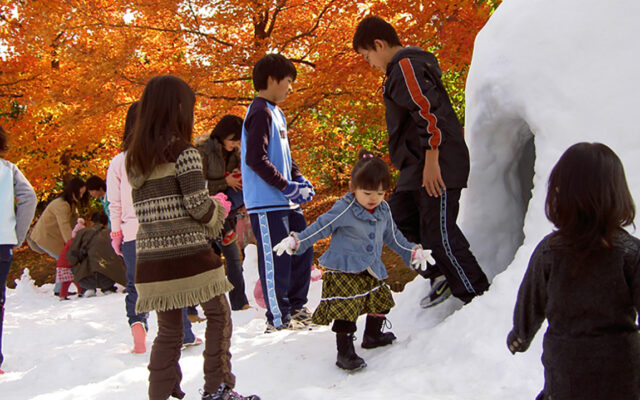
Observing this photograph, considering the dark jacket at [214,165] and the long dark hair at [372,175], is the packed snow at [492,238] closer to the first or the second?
the long dark hair at [372,175]

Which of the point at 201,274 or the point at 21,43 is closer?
the point at 201,274

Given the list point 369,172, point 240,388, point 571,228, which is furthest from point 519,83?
point 240,388

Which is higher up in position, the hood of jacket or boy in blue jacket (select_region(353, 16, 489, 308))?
the hood of jacket

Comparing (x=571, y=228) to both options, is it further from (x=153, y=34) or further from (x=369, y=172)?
(x=153, y=34)

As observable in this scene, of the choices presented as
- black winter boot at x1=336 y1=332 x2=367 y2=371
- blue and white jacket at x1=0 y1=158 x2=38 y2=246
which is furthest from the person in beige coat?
black winter boot at x1=336 y1=332 x2=367 y2=371

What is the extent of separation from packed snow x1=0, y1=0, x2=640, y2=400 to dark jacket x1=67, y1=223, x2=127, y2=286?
339 centimetres

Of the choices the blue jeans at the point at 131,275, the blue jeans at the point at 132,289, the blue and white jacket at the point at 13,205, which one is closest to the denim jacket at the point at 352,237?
the blue jeans at the point at 132,289

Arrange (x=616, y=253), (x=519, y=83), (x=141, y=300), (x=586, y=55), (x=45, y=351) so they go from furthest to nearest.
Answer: (x=45, y=351)
(x=519, y=83)
(x=586, y=55)
(x=141, y=300)
(x=616, y=253)

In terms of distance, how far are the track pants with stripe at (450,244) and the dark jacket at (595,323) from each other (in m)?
1.57

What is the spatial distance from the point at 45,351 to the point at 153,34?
14.6 ft

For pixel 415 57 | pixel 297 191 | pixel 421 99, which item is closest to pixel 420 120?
pixel 421 99

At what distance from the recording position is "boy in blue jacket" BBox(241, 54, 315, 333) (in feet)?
13.4

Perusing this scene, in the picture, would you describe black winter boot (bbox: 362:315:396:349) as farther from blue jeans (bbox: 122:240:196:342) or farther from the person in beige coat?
the person in beige coat

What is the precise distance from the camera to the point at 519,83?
3197 mm
